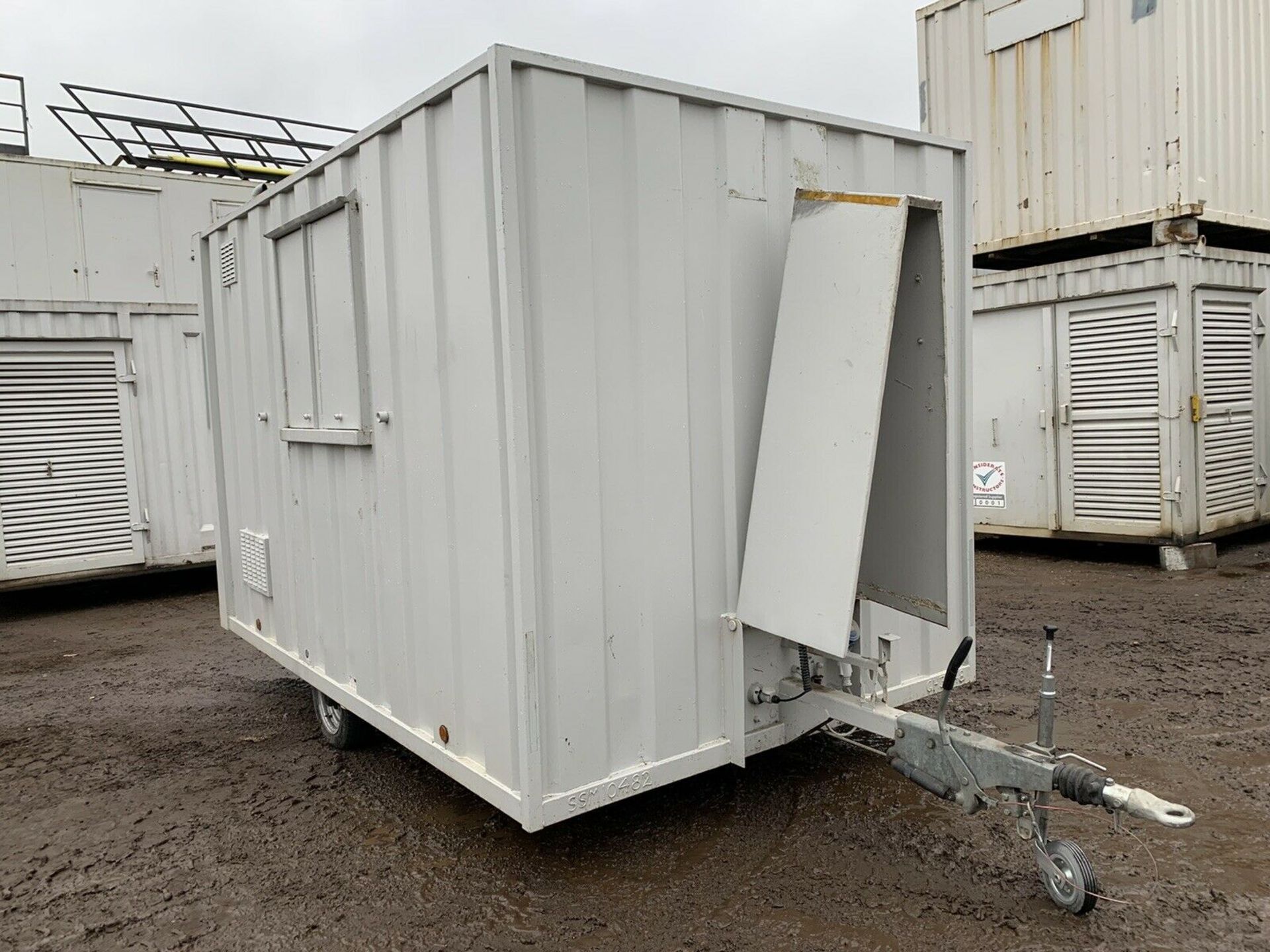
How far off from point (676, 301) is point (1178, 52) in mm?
7050

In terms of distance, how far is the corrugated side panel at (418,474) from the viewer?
3031mm

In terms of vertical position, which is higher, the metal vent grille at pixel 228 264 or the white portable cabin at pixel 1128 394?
the metal vent grille at pixel 228 264

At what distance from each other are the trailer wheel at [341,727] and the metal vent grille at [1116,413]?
6.58 m

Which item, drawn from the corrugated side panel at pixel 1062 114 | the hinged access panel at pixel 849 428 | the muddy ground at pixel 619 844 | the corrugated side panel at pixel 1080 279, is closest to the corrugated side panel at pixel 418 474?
the muddy ground at pixel 619 844

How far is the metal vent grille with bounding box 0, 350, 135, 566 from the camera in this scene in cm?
859

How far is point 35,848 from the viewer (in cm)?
384

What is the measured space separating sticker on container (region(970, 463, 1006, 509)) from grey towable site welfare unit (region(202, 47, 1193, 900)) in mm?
5857

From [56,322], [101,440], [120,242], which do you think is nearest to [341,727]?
[101,440]

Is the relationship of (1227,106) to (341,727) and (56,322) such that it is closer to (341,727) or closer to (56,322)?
(341,727)

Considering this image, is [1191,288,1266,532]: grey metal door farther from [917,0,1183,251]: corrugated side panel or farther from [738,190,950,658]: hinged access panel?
[738,190,950,658]: hinged access panel

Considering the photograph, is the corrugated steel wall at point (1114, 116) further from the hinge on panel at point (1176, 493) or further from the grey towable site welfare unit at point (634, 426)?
the grey towable site welfare unit at point (634, 426)

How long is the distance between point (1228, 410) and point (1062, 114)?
298 cm

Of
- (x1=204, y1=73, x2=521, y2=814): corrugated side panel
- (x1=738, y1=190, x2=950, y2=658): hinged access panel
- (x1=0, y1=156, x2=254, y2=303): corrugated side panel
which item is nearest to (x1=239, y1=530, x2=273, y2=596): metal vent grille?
(x1=204, y1=73, x2=521, y2=814): corrugated side panel

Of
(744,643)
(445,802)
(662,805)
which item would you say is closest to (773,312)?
(744,643)
